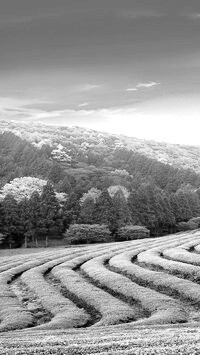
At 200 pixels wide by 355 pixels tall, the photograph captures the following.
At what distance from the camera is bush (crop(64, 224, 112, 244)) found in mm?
117675

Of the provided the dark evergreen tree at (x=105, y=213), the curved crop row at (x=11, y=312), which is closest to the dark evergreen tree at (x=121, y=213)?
the dark evergreen tree at (x=105, y=213)

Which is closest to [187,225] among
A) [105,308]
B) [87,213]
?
[87,213]

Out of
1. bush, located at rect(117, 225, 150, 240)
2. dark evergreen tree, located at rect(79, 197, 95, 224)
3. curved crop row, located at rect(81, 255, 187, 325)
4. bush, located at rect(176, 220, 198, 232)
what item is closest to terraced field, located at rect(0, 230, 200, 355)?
curved crop row, located at rect(81, 255, 187, 325)

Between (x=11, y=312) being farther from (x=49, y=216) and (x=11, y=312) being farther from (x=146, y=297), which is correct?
(x=49, y=216)

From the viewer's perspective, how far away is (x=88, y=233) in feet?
388

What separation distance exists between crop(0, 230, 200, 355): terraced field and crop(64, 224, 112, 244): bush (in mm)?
57223

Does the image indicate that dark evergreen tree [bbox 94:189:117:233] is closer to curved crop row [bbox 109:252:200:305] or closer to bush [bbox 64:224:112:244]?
bush [bbox 64:224:112:244]

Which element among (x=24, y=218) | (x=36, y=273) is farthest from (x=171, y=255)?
(x=24, y=218)

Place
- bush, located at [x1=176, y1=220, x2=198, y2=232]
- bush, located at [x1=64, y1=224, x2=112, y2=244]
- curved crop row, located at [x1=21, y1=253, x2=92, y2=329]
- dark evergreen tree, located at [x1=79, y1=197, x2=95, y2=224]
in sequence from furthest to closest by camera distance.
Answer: bush, located at [x1=176, y1=220, x2=198, y2=232], dark evergreen tree, located at [x1=79, y1=197, x2=95, y2=224], bush, located at [x1=64, y1=224, x2=112, y2=244], curved crop row, located at [x1=21, y1=253, x2=92, y2=329]

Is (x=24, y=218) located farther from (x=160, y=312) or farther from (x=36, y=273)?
(x=160, y=312)

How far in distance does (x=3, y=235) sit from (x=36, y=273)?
5886cm

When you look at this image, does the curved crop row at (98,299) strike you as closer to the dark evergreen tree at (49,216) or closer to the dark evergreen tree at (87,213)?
the dark evergreen tree at (49,216)

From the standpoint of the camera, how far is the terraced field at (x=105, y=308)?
19812 mm

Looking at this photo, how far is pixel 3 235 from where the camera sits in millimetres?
113812
